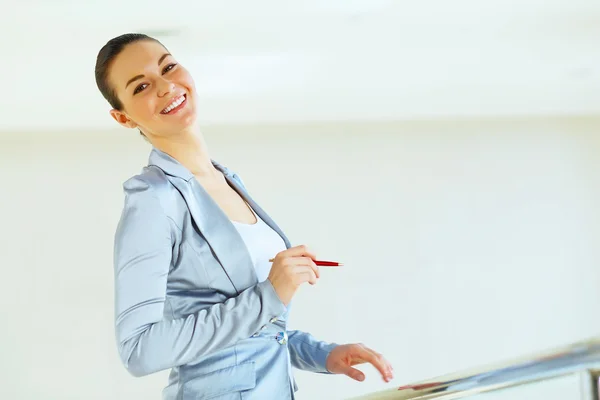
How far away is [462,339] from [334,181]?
0.95 meters

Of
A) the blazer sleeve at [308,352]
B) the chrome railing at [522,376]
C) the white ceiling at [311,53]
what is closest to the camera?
the chrome railing at [522,376]

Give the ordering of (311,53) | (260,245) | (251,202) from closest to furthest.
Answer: (260,245)
(251,202)
(311,53)

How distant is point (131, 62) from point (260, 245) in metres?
0.32

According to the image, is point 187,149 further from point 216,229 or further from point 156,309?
point 156,309

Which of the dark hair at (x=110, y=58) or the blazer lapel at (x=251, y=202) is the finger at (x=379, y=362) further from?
the dark hair at (x=110, y=58)

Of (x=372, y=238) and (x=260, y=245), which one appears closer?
(x=260, y=245)

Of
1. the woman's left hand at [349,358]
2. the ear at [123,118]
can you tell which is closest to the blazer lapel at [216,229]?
the ear at [123,118]

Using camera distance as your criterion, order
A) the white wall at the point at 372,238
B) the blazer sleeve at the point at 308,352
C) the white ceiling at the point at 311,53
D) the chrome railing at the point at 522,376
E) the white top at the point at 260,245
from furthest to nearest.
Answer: the white wall at the point at 372,238, the white ceiling at the point at 311,53, the blazer sleeve at the point at 308,352, the white top at the point at 260,245, the chrome railing at the point at 522,376

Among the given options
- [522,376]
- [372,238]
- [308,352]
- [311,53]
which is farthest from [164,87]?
[372,238]

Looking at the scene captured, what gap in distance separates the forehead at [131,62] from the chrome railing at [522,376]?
0.54 m

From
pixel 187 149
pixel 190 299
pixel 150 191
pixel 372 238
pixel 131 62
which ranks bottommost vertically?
pixel 190 299

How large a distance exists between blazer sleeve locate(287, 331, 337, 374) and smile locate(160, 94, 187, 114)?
41 centimetres

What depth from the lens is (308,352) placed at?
1.19 m

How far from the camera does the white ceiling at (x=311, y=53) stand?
94.8 inches
